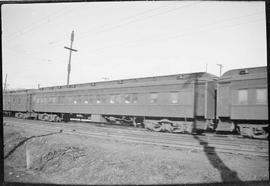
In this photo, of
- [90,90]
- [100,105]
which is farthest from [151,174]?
[90,90]

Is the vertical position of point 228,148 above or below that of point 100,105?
below

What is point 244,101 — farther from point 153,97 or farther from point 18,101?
point 18,101

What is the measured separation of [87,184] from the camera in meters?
6.59

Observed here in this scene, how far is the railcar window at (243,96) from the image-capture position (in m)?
11.6

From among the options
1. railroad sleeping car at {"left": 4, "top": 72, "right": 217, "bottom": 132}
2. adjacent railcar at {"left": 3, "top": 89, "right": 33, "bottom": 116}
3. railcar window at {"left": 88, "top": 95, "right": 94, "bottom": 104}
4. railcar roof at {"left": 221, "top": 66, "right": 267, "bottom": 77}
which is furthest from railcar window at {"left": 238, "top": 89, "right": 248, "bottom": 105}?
adjacent railcar at {"left": 3, "top": 89, "right": 33, "bottom": 116}

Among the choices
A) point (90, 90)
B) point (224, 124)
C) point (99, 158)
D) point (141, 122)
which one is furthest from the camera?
point (90, 90)

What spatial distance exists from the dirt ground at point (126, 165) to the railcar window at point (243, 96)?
517 cm

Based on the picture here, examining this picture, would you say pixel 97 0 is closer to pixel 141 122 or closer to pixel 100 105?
pixel 141 122

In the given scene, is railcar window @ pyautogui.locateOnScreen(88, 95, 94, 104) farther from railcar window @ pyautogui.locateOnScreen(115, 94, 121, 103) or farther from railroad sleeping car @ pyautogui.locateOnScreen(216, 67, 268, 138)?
railroad sleeping car @ pyautogui.locateOnScreen(216, 67, 268, 138)

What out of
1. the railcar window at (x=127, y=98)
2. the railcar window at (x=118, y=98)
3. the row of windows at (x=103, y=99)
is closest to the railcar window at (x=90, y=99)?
the row of windows at (x=103, y=99)

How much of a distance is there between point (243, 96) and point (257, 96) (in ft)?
2.38

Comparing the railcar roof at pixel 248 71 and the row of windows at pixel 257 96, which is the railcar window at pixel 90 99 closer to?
the railcar roof at pixel 248 71

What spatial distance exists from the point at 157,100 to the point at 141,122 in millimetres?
2614

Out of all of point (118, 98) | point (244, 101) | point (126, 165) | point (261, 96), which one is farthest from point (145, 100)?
point (126, 165)
